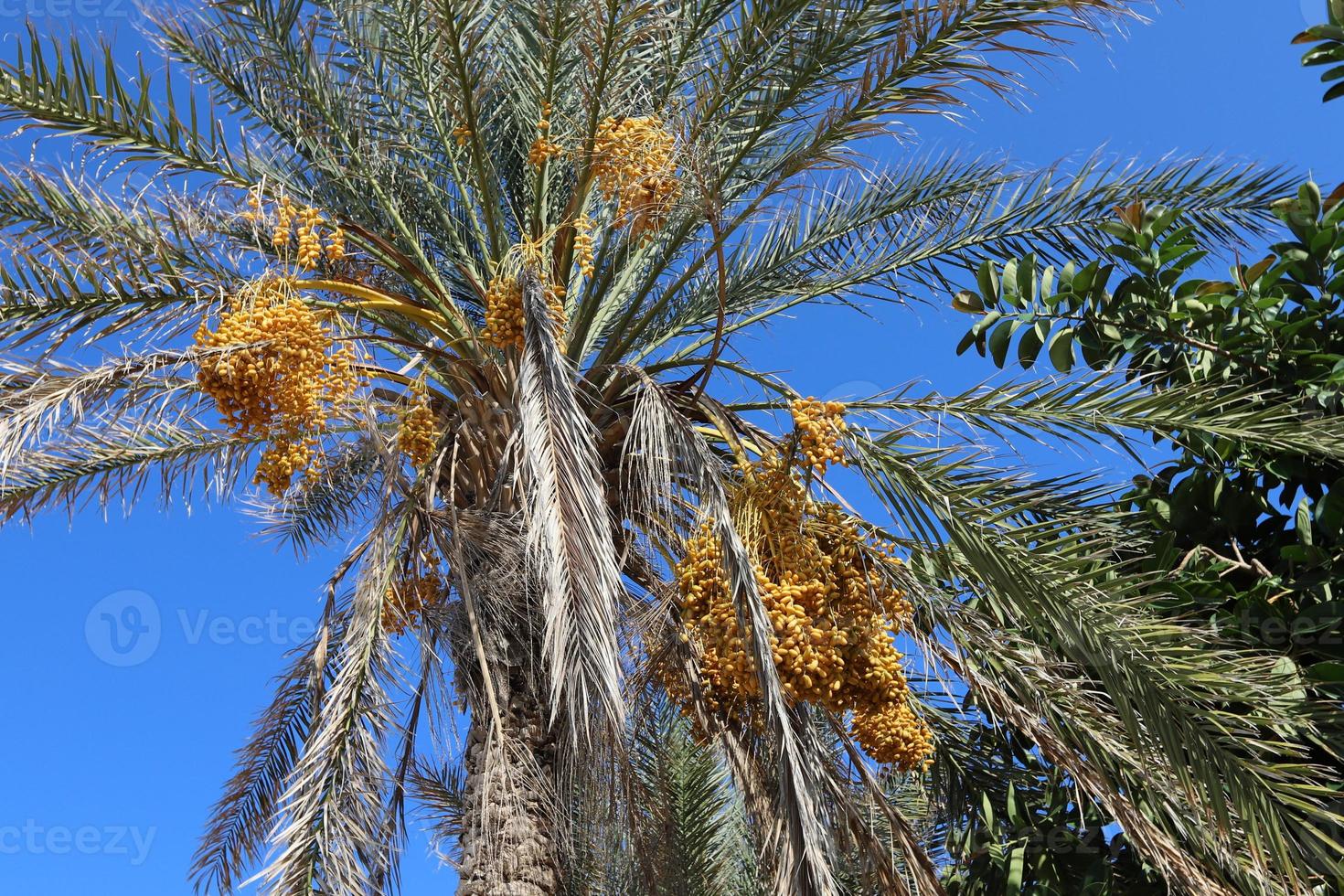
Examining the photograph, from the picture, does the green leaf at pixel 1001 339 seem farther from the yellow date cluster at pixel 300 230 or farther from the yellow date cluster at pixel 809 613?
the yellow date cluster at pixel 300 230

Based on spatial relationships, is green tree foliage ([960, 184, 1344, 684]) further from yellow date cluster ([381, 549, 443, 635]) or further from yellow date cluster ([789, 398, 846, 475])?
yellow date cluster ([381, 549, 443, 635])

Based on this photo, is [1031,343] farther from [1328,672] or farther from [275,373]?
[275,373]

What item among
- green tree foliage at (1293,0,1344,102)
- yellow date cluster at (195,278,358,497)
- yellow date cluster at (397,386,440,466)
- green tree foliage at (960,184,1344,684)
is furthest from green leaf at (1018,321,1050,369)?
yellow date cluster at (195,278,358,497)

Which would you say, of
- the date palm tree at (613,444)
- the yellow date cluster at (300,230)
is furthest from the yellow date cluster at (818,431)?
the yellow date cluster at (300,230)

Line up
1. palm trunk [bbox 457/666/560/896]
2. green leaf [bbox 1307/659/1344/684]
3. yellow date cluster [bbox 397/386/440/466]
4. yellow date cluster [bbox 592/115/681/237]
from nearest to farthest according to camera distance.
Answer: green leaf [bbox 1307/659/1344/684] → yellow date cluster [bbox 592/115/681/237] → yellow date cluster [bbox 397/386/440/466] → palm trunk [bbox 457/666/560/896]

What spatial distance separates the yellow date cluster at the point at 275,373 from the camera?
12.6ft

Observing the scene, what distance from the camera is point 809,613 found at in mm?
3949

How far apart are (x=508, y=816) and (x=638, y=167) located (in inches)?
103

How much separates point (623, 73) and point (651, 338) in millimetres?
1569

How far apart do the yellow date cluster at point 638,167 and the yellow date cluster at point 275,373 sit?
125 centimetres

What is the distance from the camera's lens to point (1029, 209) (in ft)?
19.8

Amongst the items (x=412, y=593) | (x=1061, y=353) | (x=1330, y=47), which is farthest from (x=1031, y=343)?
(x=412, y=593)

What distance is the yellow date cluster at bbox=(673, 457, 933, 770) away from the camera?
12.7ft

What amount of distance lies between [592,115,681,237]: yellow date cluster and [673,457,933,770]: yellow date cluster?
3.71ft
